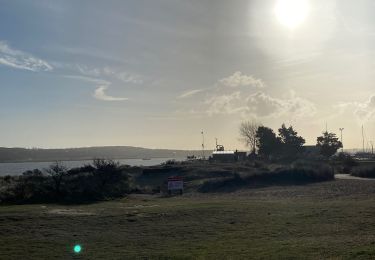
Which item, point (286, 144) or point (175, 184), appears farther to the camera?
point (286, 144)

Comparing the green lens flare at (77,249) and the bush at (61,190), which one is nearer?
the green lens flare at (77,249)

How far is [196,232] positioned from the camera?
19.5m

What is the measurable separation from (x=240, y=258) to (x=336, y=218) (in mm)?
8752

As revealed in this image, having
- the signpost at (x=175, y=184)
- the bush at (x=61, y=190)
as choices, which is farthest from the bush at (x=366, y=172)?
the bush at (x=61, y=190)

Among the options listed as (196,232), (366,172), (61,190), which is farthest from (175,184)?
(366,172)

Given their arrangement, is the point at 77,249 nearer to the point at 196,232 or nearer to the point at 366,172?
the point at 196,232

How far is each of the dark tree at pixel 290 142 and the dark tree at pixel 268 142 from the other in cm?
210

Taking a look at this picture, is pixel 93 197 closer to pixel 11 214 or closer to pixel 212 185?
pixel 11 214

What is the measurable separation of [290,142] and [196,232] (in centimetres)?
10419

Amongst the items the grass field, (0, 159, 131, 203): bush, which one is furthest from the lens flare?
(0, 159, 131, 203): bush

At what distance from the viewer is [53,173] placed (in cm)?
4309

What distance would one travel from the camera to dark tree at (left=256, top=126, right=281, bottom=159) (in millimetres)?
118125

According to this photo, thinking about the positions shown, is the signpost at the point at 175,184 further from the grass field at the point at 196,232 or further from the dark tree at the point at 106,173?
the grass field at the point at 196,232

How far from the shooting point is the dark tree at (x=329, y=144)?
114688 mm
